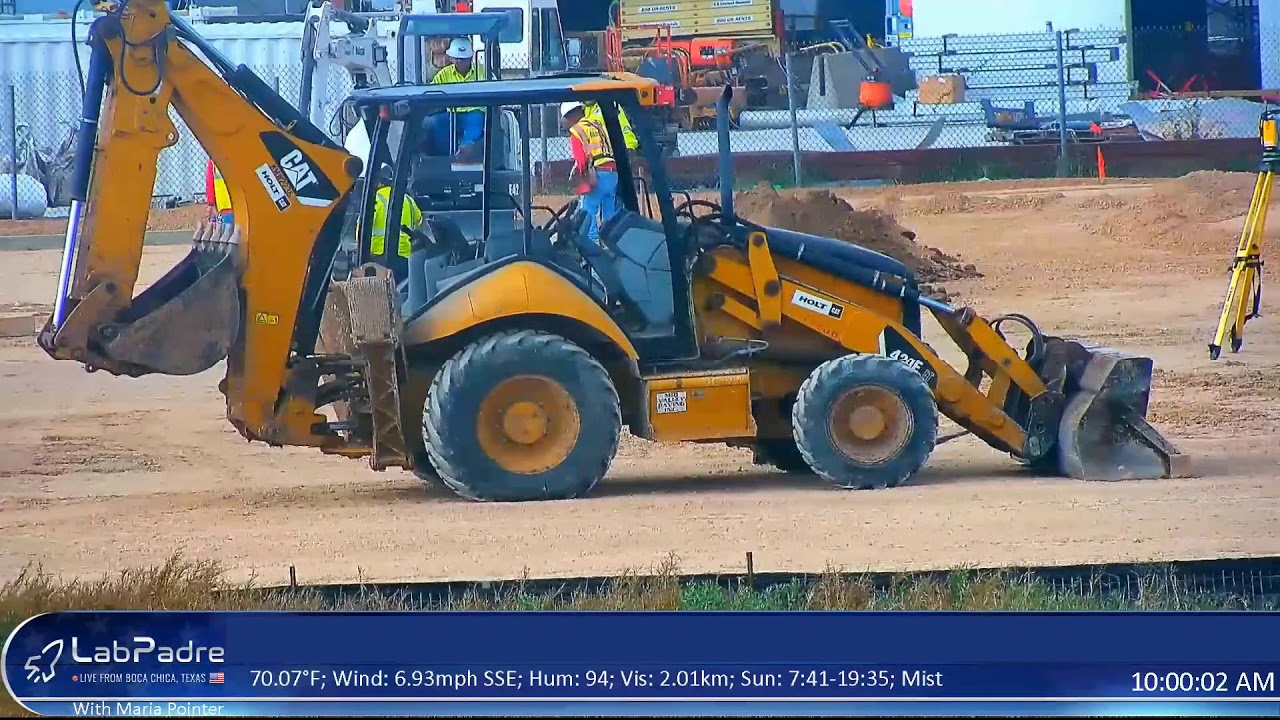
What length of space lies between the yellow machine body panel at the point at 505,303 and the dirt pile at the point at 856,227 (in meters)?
7.50

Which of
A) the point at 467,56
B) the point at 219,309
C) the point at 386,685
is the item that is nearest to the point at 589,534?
the point at 219,309

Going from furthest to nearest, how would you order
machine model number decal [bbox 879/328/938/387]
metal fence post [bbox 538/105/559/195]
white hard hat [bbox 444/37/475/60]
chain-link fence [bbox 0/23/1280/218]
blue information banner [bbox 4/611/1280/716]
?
chain-link fence [bbox 0/23/1280/218] < white hard hat [bbox 444/37/475/60] < metal fence post [bbox 538/105/559/195] < machine model number decal [bbox 879/328/938/387] < blue information banner [bbox 4/611/1280/716]

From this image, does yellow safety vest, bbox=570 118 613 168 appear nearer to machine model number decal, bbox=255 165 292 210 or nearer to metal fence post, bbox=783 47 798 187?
machine model number decal, bbox=255 165 292 210

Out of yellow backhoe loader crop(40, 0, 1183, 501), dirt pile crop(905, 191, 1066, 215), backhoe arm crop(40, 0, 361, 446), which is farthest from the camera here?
dirt pile crop(905, 191, 1066, 215)

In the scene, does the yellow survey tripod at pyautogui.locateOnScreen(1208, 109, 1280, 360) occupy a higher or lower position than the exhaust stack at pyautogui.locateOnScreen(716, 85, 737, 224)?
lower

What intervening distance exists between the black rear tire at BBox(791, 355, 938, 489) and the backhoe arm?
6.95ft

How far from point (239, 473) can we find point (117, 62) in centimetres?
270

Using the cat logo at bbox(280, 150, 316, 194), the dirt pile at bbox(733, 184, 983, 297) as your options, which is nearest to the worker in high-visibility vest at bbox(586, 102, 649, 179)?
the cat logo at bbox(280, 150, 316, 194)

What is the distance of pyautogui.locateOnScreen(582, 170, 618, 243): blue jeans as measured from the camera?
8.95 metres

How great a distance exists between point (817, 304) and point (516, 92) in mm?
1686

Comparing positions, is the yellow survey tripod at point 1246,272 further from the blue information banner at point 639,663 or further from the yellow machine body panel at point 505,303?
the blue information banner at point 639,663

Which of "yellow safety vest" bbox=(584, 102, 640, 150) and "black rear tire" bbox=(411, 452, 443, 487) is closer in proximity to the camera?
"yellow safety vest" bbox=(584, 102, 640, 150)

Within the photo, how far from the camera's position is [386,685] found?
549 cm

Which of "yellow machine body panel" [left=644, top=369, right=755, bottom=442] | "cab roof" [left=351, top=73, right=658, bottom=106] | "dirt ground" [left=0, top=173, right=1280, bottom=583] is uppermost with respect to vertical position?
"cab roof" [left=351, top=73, right=658, bottom=106]
